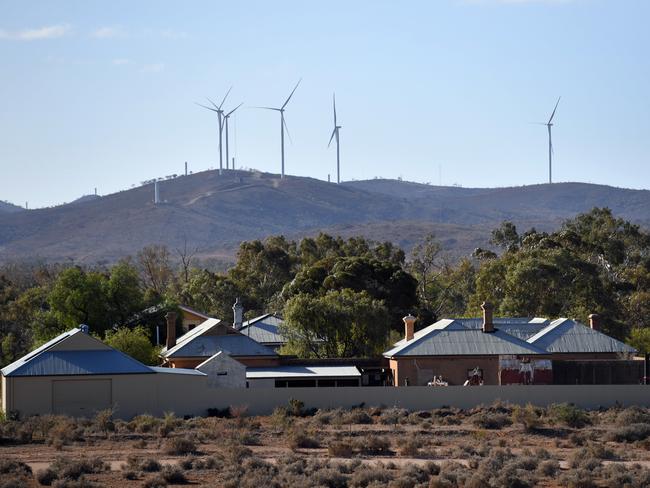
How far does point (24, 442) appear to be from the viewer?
4959 centimetres

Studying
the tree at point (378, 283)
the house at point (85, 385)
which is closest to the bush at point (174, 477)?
the house at point (85, 385)

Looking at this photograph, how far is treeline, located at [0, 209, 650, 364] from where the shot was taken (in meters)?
82.0

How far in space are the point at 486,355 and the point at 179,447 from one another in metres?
28.1

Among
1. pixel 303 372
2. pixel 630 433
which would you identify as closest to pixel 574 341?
pixel 303 372

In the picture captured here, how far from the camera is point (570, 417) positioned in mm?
55188

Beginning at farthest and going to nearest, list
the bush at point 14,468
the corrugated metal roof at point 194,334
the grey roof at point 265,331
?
the grey roof at point 265,331 → the corrugated metal roof at point 194,334 → the bush at point 14,468

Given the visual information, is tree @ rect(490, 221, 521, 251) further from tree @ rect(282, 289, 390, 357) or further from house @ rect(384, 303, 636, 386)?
house @ rect(384, 303, 636, 386)

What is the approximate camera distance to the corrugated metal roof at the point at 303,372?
6838 centimetres

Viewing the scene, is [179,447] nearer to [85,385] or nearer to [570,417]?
[85,385]

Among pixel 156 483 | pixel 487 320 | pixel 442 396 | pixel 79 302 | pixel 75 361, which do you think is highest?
pixel 79 302

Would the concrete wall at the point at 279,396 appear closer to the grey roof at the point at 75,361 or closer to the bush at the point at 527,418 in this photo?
the grey roof at the point at 75,361

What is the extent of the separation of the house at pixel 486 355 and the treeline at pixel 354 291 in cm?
1003

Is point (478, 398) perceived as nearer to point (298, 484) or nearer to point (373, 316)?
point (373, 316)

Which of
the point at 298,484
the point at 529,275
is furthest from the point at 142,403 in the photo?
the point at 529,275
